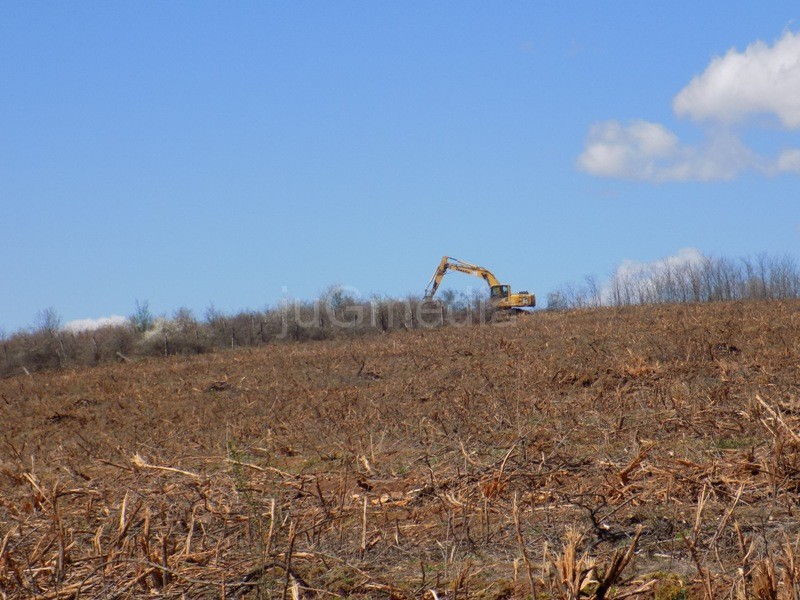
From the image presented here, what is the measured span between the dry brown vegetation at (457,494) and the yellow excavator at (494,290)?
19.9 meters

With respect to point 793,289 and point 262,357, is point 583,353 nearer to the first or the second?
point 262,357

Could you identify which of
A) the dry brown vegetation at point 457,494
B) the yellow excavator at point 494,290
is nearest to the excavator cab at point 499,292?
the yellow excavator at point 494,290

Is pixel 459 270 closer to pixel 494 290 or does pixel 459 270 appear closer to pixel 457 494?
pixel 494 290

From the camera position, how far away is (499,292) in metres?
35.9

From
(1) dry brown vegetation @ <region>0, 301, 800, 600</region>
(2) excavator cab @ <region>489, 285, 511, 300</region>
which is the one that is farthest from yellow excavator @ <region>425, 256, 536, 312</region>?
(1) dry brown vegetation @ <region>0, 301, 800, 600</region>

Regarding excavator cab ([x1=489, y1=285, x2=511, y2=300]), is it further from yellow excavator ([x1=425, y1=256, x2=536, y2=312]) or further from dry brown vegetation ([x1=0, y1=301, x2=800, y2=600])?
dry brown vegetation ([x1=0, y1=301, x2=800, y2=600])

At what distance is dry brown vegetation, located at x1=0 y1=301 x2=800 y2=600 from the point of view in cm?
416

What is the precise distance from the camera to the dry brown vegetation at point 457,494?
4.16 metres

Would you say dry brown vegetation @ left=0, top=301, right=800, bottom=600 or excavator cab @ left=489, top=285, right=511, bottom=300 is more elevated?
excavator cab @ left=489, top=285, right=511, bottom=300

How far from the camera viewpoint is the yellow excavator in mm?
35156

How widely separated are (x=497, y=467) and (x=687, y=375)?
7.41m

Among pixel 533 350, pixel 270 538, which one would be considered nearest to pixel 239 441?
pixel 270 538

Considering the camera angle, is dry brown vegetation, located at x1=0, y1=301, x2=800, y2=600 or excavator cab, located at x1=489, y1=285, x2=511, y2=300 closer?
dry brown vegetation, located at x1=0, y1=301, x2=800, y2=600

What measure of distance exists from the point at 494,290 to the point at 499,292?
0.24 meters
